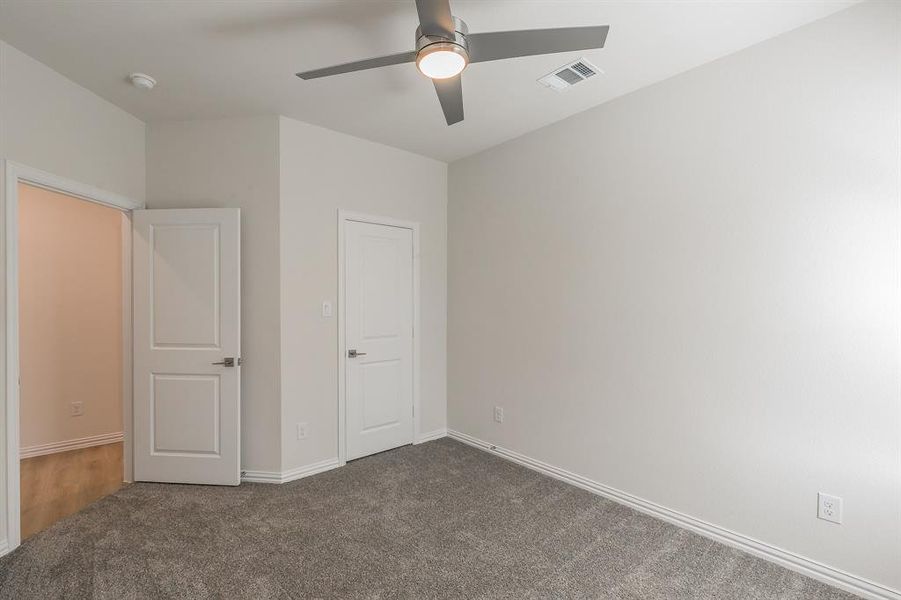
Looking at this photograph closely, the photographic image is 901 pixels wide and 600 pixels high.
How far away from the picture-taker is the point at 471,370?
4.00m

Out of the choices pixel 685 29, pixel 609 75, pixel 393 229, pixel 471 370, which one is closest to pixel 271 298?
pixel 393 229

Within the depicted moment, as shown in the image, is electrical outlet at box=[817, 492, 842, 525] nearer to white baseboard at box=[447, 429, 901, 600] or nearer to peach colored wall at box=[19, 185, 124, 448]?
white baseboard at box=[447, 429, 901, 600]

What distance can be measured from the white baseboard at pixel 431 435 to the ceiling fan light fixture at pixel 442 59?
318cm

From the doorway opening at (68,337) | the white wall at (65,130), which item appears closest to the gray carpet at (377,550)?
the doorway opening at (68,337)

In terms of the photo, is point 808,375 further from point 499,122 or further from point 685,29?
point 499,122

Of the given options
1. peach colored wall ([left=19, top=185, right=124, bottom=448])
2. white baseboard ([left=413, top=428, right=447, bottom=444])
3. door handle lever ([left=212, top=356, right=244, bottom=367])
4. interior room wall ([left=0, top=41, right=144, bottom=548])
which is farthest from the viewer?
white baseboard ([left=413, top=428, right=447, bottom=444])

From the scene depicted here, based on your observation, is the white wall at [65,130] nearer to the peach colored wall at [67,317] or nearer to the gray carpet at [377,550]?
the peach colored wall at [67,317]

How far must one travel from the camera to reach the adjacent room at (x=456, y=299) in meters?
1.99

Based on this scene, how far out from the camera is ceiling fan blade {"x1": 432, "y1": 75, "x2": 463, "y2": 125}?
1936mm

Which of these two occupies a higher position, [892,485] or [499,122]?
[499,122]

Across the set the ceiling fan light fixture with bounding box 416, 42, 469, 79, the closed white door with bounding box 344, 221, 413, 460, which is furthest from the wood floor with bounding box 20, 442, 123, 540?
the ceiling fan light fixture with bounding box 416, 42, 469, 79

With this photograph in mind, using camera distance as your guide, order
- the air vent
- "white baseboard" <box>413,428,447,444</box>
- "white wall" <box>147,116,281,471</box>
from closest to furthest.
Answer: the air vent → "white wall" <box>147,116,281,471</box> → "white baseboard" <box>413,428,447,444</box>

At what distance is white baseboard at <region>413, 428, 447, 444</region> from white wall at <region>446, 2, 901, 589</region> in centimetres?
93

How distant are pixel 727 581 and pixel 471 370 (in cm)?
237
